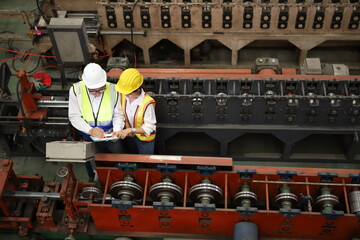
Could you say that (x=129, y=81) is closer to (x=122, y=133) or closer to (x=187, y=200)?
(x=122, y=133)

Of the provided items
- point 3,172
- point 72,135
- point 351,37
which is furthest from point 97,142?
point 351,37

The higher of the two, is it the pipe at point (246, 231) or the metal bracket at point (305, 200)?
the metal bracket at point (305, 200)

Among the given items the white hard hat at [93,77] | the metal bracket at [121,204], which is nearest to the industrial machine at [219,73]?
the white hard hat at [93,77]

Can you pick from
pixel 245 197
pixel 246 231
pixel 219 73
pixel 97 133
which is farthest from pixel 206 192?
pixel 219 73

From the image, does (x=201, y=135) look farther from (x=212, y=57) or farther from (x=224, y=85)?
(x=212, y=57)

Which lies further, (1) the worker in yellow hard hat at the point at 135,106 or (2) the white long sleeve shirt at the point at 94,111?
(2) the white long sleeve shirt at the point at 94,111

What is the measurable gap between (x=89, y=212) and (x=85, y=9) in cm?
355

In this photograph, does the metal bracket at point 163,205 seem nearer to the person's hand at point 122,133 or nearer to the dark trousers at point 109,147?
the person's hand at point 122,133

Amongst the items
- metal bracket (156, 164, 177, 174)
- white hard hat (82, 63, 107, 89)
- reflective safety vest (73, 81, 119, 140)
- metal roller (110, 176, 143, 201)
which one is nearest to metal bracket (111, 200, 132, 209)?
metal roller (110, 176, 143, 201)

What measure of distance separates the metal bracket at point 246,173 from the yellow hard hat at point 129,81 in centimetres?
136

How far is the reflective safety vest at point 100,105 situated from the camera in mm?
4910

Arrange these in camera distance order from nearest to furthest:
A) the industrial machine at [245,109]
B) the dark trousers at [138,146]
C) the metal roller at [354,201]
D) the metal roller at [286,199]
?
the metal roller at [354,201]
the metal roller at [286,199]
the dark trousers at [138,146]
the industrial machine at [245,109]

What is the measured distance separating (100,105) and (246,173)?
5.50 ft

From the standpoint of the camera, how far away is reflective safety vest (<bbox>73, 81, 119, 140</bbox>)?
4.91 meters
